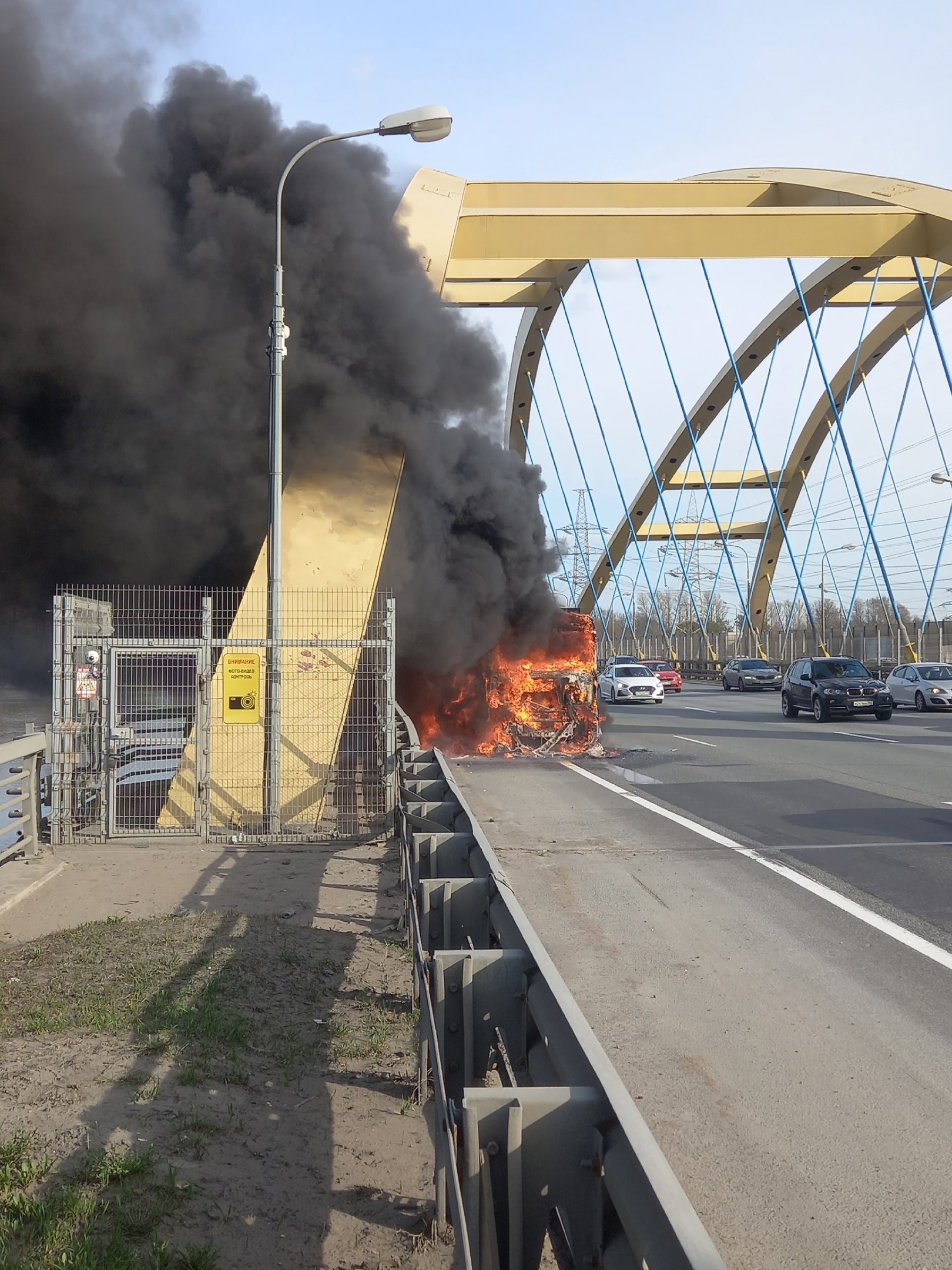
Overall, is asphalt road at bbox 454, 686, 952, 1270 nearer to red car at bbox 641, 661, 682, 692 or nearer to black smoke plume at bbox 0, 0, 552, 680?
black smoke plume at bbox 0, 0, 552, 680

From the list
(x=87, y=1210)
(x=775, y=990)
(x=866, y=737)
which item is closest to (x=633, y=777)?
(x=866, y=737)

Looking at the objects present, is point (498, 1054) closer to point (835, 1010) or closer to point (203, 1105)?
point (203, 1105)

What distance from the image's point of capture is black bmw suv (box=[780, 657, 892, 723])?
2708 cm

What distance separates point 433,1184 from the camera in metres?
3.67

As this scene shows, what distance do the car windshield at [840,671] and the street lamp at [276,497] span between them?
19.8 meters

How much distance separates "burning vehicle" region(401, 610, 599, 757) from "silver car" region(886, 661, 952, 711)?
16904 millimetres

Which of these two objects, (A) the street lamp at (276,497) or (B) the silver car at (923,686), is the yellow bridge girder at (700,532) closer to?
(B) the silver car at (923,686)

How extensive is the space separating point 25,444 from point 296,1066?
48.8 feet

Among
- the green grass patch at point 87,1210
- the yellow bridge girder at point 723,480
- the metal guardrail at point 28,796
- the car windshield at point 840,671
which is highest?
the yellow bridge girder at point 723,480

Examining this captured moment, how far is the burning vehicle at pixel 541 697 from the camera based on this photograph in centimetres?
1941

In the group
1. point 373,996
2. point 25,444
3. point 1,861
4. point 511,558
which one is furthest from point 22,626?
point 373,996

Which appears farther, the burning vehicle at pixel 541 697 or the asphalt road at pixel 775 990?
the burning vehicle at pixel 541 697

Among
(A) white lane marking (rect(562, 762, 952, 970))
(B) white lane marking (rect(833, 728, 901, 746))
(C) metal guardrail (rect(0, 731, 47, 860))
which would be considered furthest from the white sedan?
(C) metal guardrail (rect(0, 731, 47, 860))

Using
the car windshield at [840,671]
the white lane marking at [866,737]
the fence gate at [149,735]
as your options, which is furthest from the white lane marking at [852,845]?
the car windshield at [840,671]
